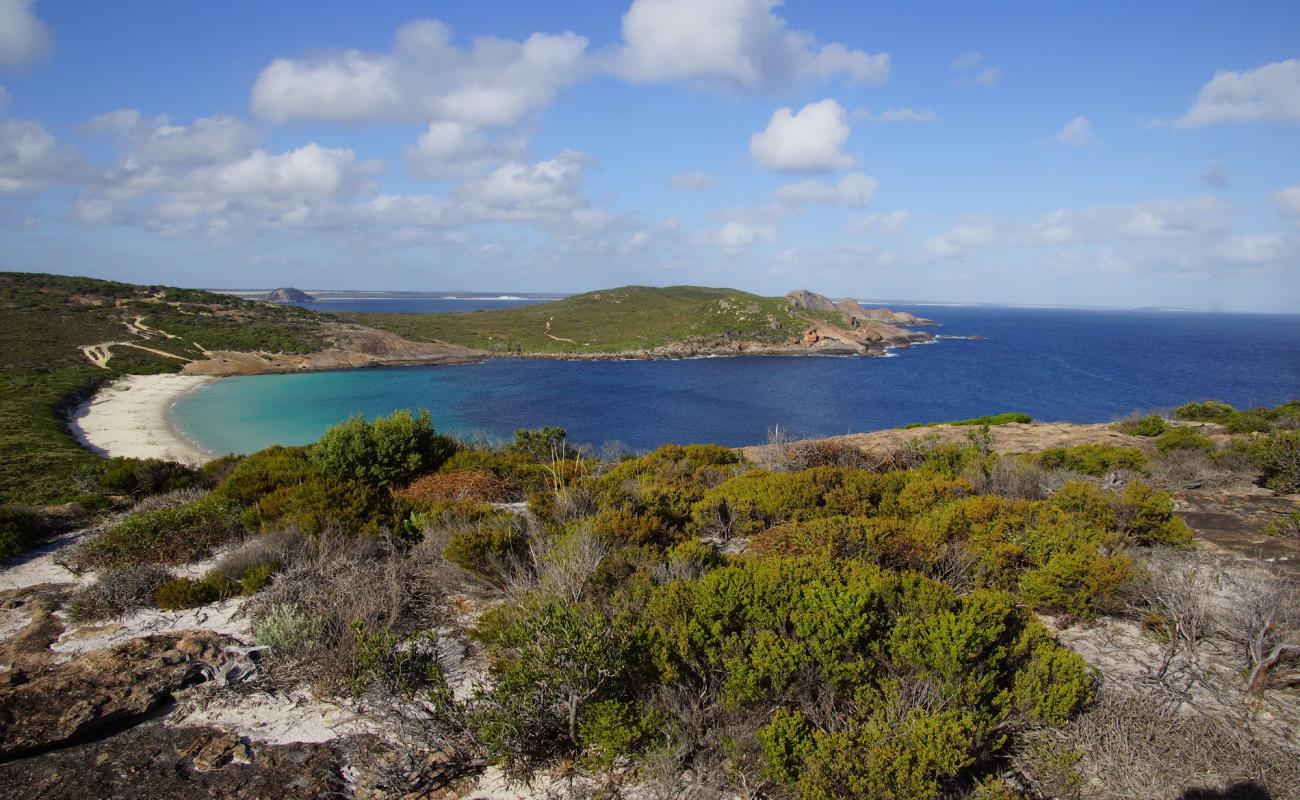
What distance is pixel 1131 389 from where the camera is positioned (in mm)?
59219

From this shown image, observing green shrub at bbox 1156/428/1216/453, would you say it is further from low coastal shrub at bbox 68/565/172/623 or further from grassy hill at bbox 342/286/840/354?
grassy hill at bbox 342/286/840/354

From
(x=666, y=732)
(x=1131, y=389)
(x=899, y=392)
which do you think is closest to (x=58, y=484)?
(x=666, y=732)

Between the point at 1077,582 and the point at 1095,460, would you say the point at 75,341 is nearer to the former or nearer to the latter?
the point at 1077,582

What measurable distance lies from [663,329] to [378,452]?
84.2 meters

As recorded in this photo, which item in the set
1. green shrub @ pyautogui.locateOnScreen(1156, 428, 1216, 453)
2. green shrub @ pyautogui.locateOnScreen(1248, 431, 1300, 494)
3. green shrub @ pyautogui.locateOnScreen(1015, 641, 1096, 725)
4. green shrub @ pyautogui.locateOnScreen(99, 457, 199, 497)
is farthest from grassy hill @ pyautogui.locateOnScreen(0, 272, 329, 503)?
green shrub @ pyautogui.locateOnScreen(1156, 428, 1216, 453)

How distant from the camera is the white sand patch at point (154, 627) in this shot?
5.84m

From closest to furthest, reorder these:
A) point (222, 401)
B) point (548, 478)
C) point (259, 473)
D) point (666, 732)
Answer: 1. point (666, 732)
2. point (259, 473)
3. point (548, 478)
4. point (222, 401)

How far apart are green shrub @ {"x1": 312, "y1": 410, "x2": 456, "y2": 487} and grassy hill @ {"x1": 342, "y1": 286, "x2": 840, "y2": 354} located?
6912 cm

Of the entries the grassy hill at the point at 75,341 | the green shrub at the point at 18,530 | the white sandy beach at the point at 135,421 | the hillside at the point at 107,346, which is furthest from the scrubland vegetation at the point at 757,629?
the white sandy beach at the point at 135,421

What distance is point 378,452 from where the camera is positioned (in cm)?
1191

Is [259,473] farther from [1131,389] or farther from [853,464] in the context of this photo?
[1131,389]

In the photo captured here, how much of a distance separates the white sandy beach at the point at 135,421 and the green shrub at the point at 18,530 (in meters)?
12.1

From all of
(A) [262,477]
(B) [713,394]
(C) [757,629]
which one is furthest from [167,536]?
(B) [713,394]

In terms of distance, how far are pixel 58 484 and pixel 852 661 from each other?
23.2 m
